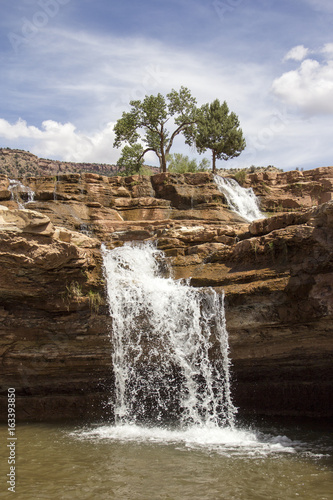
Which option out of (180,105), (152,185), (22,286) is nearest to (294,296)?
(22,286)

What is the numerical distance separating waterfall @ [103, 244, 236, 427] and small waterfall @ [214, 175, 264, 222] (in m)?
9.81

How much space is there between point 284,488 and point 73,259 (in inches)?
254

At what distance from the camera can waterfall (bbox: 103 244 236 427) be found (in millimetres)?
9727

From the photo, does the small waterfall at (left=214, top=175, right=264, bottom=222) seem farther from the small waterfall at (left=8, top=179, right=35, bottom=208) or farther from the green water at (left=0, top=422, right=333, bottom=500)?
the green water at (left=0, top=422, right=333, bottom=500)

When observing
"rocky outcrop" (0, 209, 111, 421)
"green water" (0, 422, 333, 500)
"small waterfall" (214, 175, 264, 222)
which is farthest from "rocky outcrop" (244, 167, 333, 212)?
"green water" (0, 422, 333, 500)

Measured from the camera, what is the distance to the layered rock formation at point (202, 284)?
911 centimetres

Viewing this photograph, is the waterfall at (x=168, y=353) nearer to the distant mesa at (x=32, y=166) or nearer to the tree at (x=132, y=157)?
the tree at (x=132, y=157)

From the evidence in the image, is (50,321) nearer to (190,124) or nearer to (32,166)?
(190,124)

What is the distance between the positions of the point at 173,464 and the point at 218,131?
27.0m

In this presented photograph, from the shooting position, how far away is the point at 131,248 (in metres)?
11.8

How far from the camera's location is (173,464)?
272 inches

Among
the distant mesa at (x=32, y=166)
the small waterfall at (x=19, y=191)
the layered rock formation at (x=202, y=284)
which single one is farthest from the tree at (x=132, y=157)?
the distant mesa at (x=32, y=166)

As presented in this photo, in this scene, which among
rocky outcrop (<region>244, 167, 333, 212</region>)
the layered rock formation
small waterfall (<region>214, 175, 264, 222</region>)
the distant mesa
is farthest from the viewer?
the distant mesa

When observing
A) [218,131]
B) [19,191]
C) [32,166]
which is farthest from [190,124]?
[32,166]
